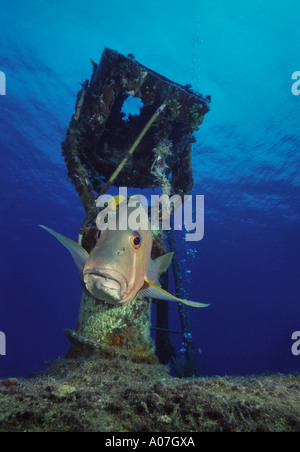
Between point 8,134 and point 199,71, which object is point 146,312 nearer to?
point 199,71

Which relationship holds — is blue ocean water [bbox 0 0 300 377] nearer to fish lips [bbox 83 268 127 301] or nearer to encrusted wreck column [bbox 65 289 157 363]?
encrusted wreck column [bbox 65 289 157 363]

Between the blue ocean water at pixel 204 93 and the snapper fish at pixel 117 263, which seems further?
the blue ocean water at pixel 204 93

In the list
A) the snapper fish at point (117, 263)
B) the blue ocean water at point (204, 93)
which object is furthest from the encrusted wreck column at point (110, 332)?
the snapper fish at point (117, 263)

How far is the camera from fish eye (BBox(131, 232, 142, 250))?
2037 millimetres

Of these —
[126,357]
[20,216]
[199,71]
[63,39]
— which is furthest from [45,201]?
[126,357]

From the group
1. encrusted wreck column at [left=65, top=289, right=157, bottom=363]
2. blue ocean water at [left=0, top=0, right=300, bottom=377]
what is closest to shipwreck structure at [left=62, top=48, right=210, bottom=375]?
encrusted wreck column at [left=65, top=289, right=157, bottom=363]

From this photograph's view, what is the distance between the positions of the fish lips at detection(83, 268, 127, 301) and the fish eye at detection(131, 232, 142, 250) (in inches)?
13.3

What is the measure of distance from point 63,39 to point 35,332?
4025 inches

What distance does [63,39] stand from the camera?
16.7 metres

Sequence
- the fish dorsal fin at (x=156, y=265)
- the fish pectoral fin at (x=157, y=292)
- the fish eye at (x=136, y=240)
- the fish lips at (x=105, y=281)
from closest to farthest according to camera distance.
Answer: the fish lips at (x=105, y=281), the fish eye at (x=136, y=240), the fish pectoral fin at (x=157, y=292), the fish dorsal fin at (x=156, y=265)

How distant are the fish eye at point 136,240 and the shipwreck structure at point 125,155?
2.15 metres

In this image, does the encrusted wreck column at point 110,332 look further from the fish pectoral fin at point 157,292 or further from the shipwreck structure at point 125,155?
the fish pectoral fin at point 157,292

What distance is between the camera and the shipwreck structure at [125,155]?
4.14m
